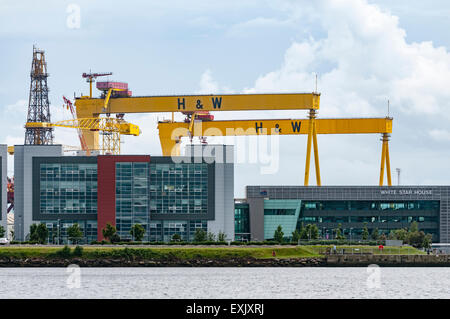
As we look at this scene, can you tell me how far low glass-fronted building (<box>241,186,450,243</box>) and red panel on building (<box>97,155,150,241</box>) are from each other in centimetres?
2765

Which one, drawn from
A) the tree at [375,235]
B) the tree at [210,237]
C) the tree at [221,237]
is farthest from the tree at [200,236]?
the tree at [375,235]

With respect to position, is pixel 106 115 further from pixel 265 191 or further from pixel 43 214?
pixel 265 191

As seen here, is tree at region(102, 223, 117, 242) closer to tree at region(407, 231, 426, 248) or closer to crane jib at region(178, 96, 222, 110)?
crane jib at region(178, 96, 222, 110)

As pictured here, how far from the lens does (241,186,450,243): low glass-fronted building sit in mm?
160125

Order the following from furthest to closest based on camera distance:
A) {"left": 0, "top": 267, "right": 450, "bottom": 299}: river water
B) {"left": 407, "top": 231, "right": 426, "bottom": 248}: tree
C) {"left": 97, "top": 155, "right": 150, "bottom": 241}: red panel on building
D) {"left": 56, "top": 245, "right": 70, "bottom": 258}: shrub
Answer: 1. {"left": 407, "top": 231, "right": 426, "bottom": 248}: tree
2. {"left": 97, "top": 155, "right": 150, "bottom": 241}: red panel on building
3. {"left": 56, "top": 245, "right": 70, "bottom": 258}: shrub
4. {"left": 0, "top": 267, "right": 450, "bottom": 299}: river water

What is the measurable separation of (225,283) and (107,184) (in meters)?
51.0

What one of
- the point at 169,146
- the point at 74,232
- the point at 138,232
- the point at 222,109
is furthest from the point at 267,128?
the point at 74,232

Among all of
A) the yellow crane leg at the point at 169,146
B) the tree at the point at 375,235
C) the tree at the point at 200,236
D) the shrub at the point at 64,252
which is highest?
the yellow crane leg at the point at 169,146

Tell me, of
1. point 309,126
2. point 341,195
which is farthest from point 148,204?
point 341,195

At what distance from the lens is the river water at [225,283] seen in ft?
275

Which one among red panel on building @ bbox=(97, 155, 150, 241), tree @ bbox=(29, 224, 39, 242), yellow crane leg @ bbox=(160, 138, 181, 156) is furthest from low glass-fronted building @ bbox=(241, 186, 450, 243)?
tree @ bbox=(29, 224, 39, 242)

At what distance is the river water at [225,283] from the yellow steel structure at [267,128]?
1468 inches

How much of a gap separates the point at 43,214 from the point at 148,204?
52.0 feet

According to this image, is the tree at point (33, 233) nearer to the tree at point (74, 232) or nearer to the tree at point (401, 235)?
the tree at point (74, 232)
